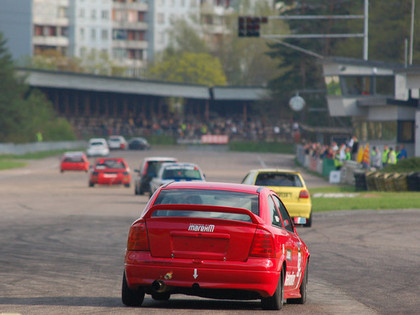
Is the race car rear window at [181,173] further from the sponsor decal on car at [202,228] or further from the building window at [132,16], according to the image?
the building window at [132,16]

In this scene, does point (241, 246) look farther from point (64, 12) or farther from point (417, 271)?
point (64, 12)

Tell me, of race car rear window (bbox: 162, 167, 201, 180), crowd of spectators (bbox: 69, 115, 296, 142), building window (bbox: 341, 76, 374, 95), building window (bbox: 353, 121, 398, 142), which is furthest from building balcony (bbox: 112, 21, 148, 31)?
race car rear window (bbox: 162, 167, 201, 180)

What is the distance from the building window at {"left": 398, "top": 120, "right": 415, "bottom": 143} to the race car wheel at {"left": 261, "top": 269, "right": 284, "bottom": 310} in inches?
1655

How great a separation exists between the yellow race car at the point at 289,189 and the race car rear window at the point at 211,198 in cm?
1271

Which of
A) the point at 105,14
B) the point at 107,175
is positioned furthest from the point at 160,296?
the point at 105,14

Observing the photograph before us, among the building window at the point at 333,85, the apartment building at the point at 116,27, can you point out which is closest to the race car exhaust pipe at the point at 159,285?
the building window at the point at 333,85

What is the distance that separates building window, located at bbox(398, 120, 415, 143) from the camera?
51.1 m

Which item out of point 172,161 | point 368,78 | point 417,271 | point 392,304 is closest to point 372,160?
point 368,78

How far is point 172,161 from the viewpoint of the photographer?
120ft

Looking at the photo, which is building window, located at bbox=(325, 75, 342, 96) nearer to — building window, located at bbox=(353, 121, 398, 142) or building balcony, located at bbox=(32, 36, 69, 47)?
building window, located at bbox=(353, 121, 398, 142)

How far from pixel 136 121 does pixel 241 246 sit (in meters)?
112

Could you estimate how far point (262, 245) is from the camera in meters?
9.80

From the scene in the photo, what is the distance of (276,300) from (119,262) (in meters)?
5.87

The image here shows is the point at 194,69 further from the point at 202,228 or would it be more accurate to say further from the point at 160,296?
the point at 202,228
